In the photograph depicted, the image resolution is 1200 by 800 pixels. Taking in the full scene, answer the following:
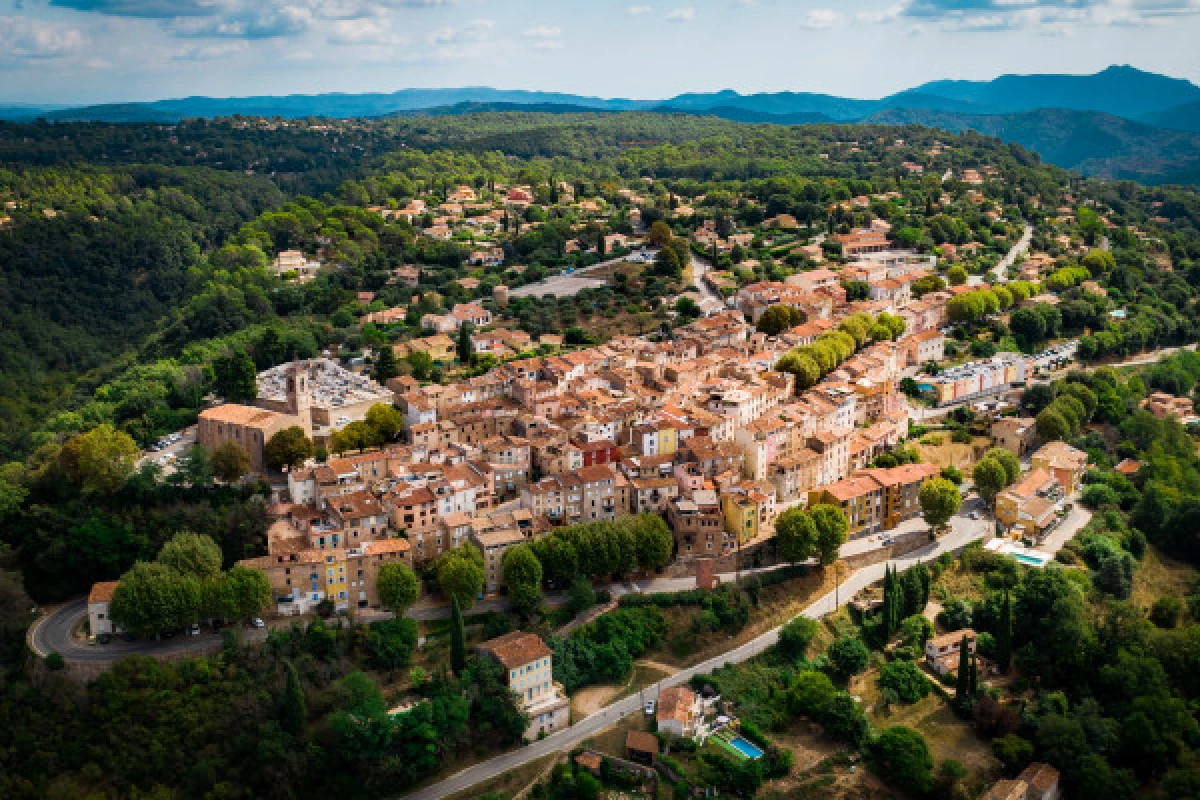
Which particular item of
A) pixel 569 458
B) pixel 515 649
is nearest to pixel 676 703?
pixel 515 649

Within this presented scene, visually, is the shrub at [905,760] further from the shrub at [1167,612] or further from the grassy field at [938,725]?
the shrub at [1167,612]

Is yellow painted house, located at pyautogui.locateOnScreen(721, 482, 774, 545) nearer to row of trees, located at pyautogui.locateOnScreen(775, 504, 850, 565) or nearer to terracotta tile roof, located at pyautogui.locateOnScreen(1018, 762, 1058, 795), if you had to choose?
row of trees, located at pyautogui.locateOnScreen(775, 504, 850, 565)

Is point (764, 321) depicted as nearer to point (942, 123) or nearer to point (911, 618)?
point (911, 618)

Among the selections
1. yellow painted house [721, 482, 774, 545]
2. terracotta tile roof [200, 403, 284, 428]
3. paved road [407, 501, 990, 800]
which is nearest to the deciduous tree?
paved road [407, 501, 990, 800]

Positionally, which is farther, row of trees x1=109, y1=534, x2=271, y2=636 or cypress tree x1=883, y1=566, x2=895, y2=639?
cypress tree x1=883, y1=566, x2=895, y2=639

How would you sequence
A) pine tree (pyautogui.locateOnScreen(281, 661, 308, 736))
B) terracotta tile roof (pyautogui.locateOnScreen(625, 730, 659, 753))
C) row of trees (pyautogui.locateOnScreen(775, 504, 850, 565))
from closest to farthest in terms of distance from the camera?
1. pine tree (pyautogui.locateOnScreen(281, 661, 308, 736))
2. terracotta tile roof (pyautogui.locateOnScreen(625, 730, 659, 753))
3. row of trees (pyautogui.locateOnScreen(775, 504, 850, 565))

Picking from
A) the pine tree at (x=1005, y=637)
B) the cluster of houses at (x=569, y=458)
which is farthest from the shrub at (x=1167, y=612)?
the cluster of houses at (x=569, y=458)
